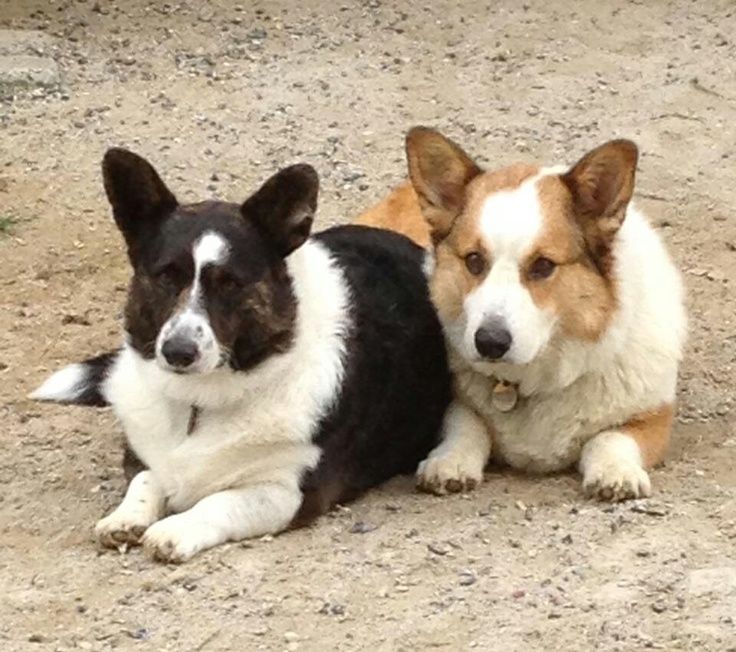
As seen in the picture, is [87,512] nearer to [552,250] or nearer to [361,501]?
[361,501]

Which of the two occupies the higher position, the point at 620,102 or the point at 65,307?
the point at 620,102

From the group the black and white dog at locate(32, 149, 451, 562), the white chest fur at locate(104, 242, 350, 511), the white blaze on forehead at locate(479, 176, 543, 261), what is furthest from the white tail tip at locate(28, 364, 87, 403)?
the white blaze on forehead at locate(479, 176, 543, 261)

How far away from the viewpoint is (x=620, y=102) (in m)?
8.98

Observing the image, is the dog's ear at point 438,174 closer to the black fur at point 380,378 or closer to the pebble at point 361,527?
the black fur at point 380,378

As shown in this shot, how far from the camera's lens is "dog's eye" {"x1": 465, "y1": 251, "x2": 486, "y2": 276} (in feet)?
16.2

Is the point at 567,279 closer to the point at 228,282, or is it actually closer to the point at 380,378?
the point at 380,378

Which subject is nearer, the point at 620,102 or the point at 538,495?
the point at 538,495

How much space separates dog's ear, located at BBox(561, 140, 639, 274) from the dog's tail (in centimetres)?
176

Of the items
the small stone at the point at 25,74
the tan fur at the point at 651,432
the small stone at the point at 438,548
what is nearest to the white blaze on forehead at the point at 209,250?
the small stone at the point at 438,548

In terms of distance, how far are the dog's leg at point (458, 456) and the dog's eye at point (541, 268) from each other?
63 centimetres

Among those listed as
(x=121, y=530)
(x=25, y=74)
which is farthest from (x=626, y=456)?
(x=25, y=74)

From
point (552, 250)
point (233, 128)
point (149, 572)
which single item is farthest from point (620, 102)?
point (149, 572)

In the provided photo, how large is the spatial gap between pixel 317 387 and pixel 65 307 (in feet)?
6.84

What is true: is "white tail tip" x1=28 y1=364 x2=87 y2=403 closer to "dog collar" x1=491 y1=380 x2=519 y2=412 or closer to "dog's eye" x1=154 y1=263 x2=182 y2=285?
"dog's eye" x1=154 y1=263 x2=182 y2=285
